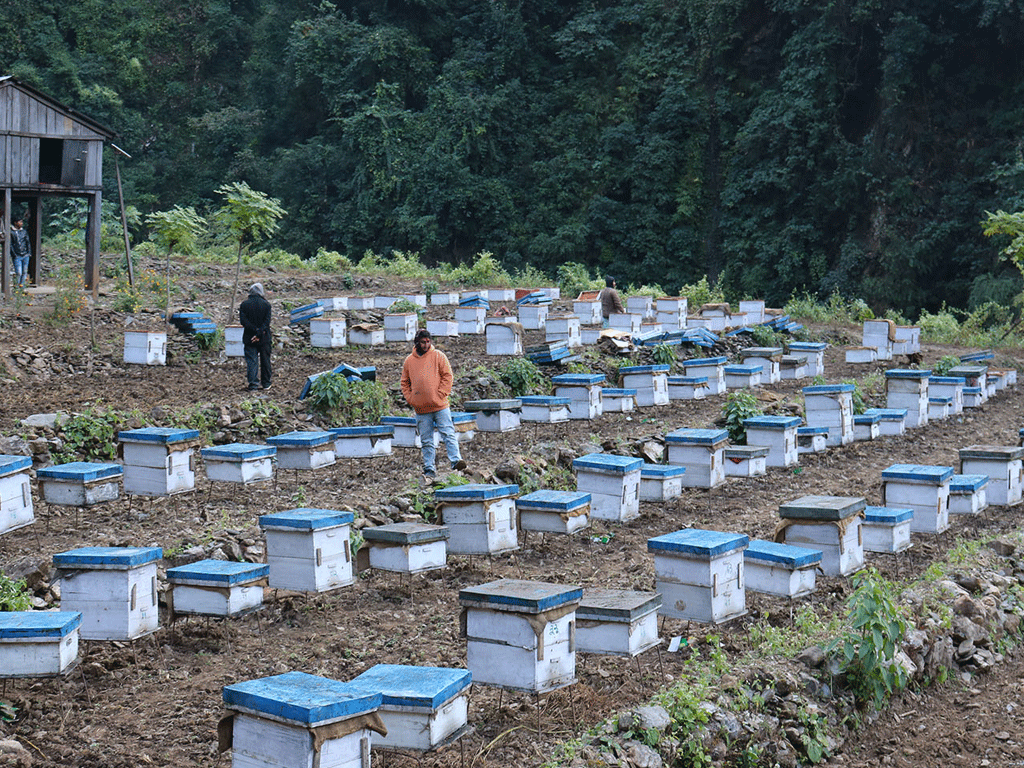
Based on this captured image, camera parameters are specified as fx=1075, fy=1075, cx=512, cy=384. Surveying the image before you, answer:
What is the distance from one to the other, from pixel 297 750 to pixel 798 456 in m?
9.69

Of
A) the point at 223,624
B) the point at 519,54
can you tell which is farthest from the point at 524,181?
the point at 223,624

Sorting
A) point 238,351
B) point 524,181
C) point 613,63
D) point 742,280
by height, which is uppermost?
point 613,63

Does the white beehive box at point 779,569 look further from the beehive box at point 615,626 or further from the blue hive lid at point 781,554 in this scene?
the beehive box at point 615,626

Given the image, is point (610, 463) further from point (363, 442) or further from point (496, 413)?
point (496, 413)

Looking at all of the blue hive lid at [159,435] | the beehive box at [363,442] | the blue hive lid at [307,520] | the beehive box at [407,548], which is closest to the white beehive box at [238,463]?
the blue hive lid at [159,435]

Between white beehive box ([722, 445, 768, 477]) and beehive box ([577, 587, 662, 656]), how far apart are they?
18.4 feet

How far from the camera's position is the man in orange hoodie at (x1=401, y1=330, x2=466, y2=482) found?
1027 cm

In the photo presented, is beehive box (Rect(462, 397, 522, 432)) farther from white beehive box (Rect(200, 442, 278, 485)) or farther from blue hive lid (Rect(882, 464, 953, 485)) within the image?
blue hive lid (Rect(882, 464, 953, 485))

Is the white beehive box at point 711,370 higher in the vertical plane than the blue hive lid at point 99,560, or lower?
higher

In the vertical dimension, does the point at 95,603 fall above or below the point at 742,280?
below

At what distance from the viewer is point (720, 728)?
5.27 meters

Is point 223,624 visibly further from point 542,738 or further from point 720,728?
point 720,728

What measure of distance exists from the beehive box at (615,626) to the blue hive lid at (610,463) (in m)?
3.18

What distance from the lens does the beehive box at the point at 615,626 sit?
18.6ft
